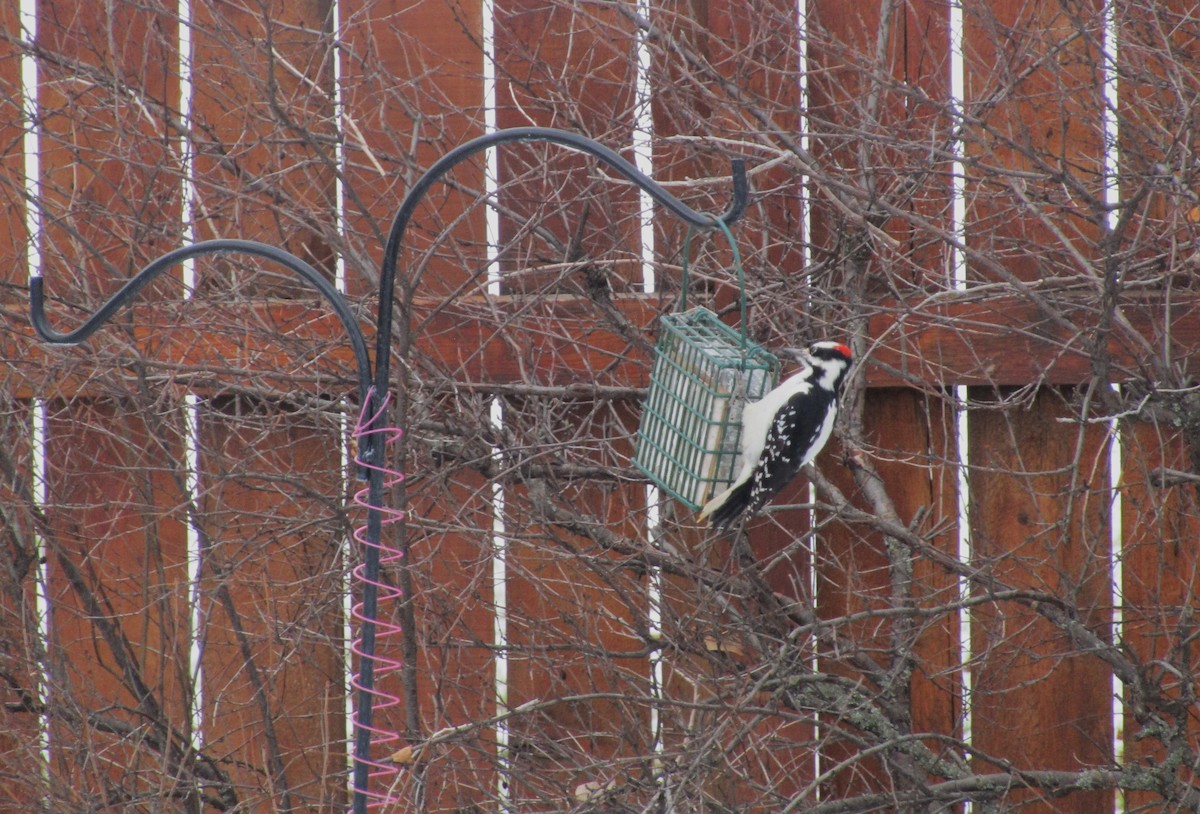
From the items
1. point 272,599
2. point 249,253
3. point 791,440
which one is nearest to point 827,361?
point 791,440

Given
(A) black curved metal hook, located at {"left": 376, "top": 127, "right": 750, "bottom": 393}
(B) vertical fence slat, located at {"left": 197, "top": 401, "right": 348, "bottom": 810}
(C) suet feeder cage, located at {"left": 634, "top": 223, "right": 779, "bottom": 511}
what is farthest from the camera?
(B) vertical fence slat, located at {"left": 197, "top": 401, "right": 348, "bottom": 810}

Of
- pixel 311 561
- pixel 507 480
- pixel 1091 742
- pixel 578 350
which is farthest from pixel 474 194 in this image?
pixel 1091 742

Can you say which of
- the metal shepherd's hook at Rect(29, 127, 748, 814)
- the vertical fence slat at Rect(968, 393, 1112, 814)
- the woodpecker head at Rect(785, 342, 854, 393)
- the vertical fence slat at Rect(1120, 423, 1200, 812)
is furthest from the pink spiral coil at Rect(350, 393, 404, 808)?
the vertical fence slat at Rect(1120, 423, 1200, 812)

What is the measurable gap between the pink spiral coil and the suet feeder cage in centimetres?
65

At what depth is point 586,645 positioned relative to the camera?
343 centimetres

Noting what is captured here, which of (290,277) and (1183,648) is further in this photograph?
(290,277)

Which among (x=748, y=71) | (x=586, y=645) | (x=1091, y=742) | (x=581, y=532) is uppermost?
(x=748, y=71)

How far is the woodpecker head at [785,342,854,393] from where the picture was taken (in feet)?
11.3

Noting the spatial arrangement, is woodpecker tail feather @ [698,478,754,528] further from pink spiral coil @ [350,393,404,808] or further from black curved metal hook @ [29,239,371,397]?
black curved metal hook @ [29,239,371,397]

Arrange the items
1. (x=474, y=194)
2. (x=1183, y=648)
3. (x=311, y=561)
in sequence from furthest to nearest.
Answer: (x=311, y=561)
(x=474, y=194)
(x=1183, y=648)

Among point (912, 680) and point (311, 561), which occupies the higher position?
point (311, 561)

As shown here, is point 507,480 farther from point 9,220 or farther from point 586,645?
point 9,220

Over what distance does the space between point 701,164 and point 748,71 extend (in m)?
0.30

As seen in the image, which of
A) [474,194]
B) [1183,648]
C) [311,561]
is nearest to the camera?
[1183,648]
